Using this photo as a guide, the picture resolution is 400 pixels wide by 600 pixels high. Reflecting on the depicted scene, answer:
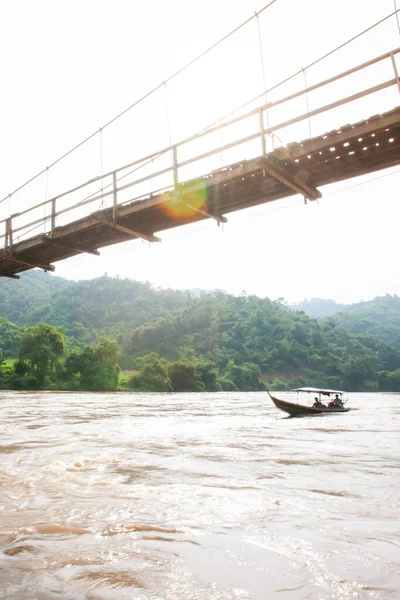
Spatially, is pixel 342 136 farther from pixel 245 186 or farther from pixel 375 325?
pixel 375 325

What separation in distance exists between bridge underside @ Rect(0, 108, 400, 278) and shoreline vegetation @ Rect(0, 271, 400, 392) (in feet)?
138

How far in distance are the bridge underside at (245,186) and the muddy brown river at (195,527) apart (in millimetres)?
5358

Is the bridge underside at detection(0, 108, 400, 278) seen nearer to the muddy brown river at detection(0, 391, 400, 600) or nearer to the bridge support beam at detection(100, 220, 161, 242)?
the bridge support beam at detection(100, 220, 161, 242)

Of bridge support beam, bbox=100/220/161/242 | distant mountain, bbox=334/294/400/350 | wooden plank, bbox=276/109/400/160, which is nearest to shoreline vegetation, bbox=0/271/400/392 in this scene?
distant mountain, bbox=334/294/400/350

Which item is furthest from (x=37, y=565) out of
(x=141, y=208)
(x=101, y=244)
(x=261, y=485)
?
(x=101, y=244)

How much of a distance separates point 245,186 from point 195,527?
7049 mm

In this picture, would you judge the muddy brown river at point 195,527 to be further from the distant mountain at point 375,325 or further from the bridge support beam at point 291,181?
the distant mountain at point 375,325

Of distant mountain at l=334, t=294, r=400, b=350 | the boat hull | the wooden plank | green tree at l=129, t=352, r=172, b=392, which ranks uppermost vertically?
distant mountain at l=334, t=294, r=400, b=350

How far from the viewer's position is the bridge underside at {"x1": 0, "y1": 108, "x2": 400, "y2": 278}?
7398 millimetres

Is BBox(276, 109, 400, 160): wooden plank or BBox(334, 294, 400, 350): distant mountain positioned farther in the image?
BBox(334, 294, 400, 350): distant mountain

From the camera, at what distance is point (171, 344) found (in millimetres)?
91562

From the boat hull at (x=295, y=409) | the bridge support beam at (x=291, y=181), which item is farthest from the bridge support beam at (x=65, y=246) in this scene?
the boat hull at (x=295, y=409)

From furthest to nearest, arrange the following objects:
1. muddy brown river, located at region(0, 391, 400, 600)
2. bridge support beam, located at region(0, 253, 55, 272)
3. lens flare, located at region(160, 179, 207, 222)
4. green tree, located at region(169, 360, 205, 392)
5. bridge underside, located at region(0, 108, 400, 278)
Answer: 1. green tree, located at region(169, 360, 205, 392)
2. bridge support beam, located at region(0, 253, 55, 272)
3. lens flare, located at region(160, 179, 207, 222)
4. bridge underside, located at region(0, 108, 400, 278)
5. muddy brown river, located at region(0, 391, 400, 600)

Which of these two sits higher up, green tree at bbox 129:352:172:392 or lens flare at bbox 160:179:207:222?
lens flare at bbox 160:179:207:222
